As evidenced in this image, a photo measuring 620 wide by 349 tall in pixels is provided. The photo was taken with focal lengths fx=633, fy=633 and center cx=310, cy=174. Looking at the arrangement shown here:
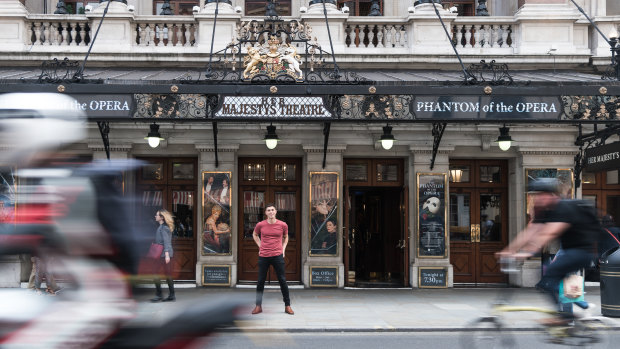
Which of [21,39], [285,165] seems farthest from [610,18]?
[21,39]

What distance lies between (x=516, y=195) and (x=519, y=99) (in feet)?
14.5

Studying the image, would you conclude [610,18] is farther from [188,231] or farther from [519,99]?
[188,231]

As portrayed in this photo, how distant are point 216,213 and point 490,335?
9863mm

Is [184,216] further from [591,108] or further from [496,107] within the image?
[591,108]

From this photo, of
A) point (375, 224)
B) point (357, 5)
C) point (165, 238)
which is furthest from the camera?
point (357, 5)

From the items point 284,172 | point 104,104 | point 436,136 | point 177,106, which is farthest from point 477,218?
point 104,104

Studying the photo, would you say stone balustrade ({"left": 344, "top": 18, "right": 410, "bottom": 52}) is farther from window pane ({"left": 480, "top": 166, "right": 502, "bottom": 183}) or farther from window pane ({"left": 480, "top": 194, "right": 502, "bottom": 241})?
window pane ({"left": 480, "top": 194, "right": 502, "bottom": 241})

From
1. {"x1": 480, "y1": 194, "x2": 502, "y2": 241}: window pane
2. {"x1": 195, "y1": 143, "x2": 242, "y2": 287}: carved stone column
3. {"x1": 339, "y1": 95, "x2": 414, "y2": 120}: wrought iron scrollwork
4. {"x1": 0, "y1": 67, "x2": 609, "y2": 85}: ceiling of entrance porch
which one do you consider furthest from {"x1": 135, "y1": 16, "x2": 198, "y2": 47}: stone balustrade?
{"x1": 480, "y1": 194, "x2": 502, "y2": 241}: window pane

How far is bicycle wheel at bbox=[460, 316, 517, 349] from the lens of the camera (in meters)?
6.45

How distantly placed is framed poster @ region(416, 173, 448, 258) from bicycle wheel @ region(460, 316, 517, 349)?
8.89 m

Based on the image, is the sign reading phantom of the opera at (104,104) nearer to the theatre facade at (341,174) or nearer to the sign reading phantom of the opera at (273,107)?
the theatre facade at (341,174)

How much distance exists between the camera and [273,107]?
40.4 ft

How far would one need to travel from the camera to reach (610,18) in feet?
53.3

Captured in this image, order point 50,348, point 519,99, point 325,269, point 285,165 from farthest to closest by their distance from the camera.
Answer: point 285,165
point 325,269
point 519,99
point 50,348
